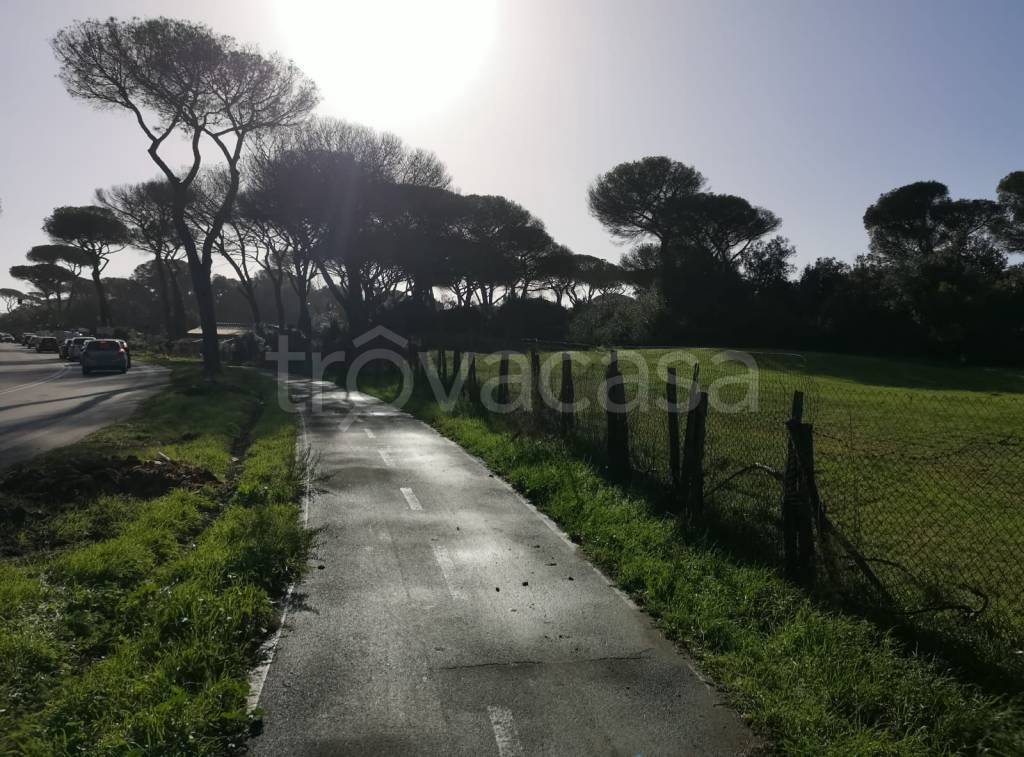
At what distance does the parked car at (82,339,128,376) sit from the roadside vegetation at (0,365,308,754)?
27.2 metres

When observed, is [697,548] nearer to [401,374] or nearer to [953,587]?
[953,587]

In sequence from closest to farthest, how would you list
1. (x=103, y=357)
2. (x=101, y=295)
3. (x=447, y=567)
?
1. (x=447, y=567)
2. (x=103, y=357)
3. (x=101, y=295)

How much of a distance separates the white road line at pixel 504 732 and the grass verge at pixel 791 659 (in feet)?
4.37

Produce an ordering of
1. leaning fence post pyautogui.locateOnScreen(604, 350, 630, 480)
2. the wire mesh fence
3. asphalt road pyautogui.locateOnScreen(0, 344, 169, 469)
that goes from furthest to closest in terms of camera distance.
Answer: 1. asphalt road pyautogui.locateOnScreen(0, 344, 169, 469)
2. leaning fence post pyautogui.locateOnScreen(604, 350, 630, 480)
3. the wire mesh fence

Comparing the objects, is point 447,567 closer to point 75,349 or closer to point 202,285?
point 202,285

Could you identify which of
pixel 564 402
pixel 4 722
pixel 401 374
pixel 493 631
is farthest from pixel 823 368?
pixel 4 722

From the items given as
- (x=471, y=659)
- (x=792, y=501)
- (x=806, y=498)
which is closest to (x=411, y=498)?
(x=471, y=659)

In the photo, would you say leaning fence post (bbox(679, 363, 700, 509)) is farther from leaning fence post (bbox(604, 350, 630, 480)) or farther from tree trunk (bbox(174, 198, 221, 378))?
tree trunk (bbox(174, 198, 221, 378))

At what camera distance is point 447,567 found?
6.76m

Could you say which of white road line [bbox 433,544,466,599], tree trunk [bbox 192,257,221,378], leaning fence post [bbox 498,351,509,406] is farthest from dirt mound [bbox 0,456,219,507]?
tree trunk [bbox 192,257,221,378]

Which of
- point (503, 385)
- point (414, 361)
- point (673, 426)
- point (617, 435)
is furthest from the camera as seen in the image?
→ point (414, 361)

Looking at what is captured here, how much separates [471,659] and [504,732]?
901 millimetres

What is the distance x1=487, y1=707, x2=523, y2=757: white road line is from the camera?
3.77 m

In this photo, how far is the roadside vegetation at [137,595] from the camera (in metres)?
3.87
